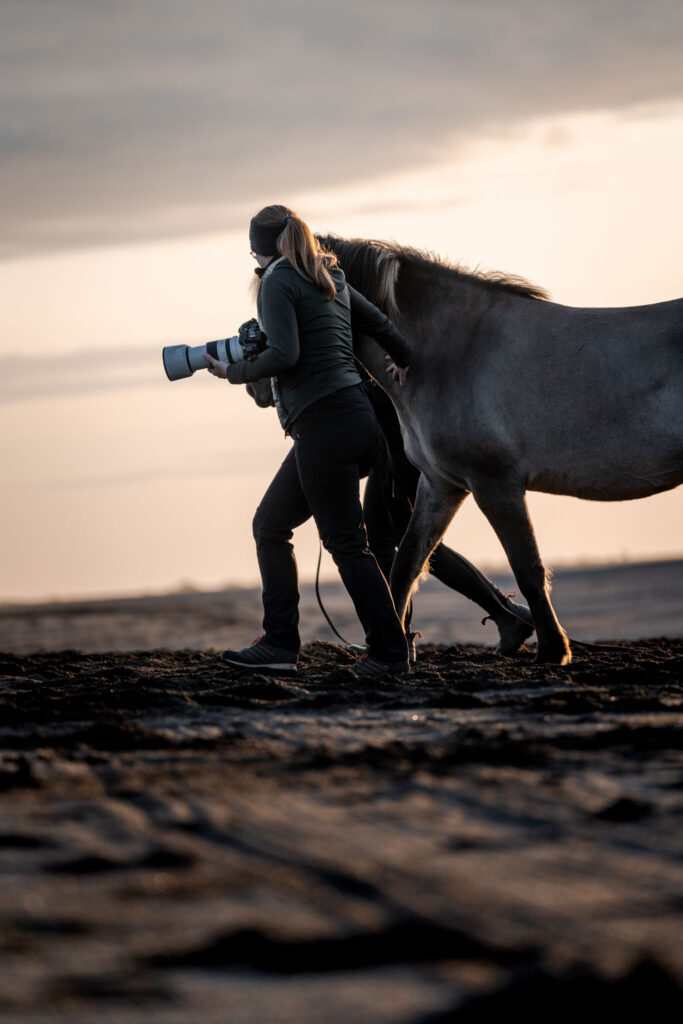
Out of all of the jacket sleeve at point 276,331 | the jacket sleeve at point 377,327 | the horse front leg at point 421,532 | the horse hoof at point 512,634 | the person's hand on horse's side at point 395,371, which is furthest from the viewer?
the horse hoof at point 512,634

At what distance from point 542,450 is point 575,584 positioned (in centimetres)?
1684

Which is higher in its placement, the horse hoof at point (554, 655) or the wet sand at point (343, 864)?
the horse hoof at point (554, 655)

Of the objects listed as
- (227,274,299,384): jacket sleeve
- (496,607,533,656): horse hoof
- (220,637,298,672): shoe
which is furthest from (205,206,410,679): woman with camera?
(496,607,533,656): horse hoof

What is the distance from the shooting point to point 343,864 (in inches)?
98.0

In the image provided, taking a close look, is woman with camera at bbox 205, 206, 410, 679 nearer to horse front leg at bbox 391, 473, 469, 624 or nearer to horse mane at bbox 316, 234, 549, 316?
horse mane at bbox 316, 234, 549, 316

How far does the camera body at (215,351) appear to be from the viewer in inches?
242

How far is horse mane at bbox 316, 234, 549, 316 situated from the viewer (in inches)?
275

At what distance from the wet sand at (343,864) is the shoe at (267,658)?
1909 millimetres

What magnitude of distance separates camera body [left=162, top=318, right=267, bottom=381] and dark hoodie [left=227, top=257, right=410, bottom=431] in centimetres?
10

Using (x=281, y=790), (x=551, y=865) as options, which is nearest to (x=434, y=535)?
(x=281, y=790)

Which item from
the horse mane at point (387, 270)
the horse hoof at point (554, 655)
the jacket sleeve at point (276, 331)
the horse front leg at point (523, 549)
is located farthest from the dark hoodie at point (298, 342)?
the horse hoof at point (554, 655)

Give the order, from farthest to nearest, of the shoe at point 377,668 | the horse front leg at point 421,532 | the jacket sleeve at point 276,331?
the horse front leg at point 421,532
the shoe at point 377,668
the jacket sleeve at point 276,331

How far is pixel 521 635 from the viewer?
317 inches

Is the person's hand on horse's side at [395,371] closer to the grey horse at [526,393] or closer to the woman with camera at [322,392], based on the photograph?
the grey horse at [526,393]
